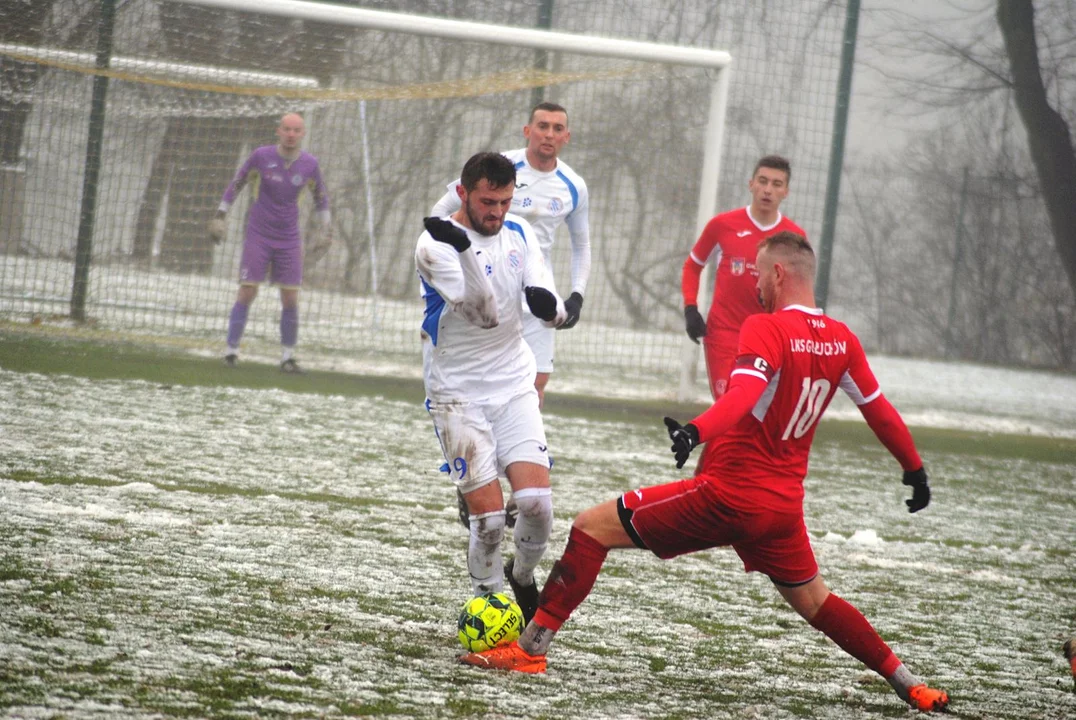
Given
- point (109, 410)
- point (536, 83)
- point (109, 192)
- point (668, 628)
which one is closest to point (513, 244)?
point (668, 628)

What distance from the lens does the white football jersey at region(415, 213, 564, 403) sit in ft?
14.3

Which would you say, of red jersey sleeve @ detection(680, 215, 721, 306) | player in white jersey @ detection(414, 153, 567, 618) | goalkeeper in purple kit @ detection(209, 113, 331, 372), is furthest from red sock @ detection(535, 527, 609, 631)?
goalkeeper in purple kit @ detection(209, 113, 331, 372)

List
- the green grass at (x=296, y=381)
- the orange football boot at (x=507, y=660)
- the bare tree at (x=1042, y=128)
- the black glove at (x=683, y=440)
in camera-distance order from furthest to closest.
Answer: the bare tree at (x=1042, y=128), the green grass at (x=296, y=381), the orange football boot at (x=507, y=660), the black glove at (x=683, y=440)

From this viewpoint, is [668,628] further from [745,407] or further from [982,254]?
[982,254]

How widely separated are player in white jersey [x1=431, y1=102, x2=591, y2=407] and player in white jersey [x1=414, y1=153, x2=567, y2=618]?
197 cm

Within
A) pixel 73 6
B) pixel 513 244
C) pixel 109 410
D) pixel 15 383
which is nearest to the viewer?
pixel 513 244

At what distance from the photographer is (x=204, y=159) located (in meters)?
11.8

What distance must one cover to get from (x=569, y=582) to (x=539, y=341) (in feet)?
9.10

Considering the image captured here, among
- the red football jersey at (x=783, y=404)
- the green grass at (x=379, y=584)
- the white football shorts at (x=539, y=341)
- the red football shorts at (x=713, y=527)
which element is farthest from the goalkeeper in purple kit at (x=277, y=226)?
the red football jersey at (x=783, y=404)

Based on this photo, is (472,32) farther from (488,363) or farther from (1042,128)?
(1042,128)

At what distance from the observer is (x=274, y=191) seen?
36.2 ft

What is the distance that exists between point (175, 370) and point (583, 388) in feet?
12.9

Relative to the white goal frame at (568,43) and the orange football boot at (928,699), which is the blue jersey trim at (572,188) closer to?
the orange football boot at (928,699)

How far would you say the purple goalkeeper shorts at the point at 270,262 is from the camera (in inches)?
430
